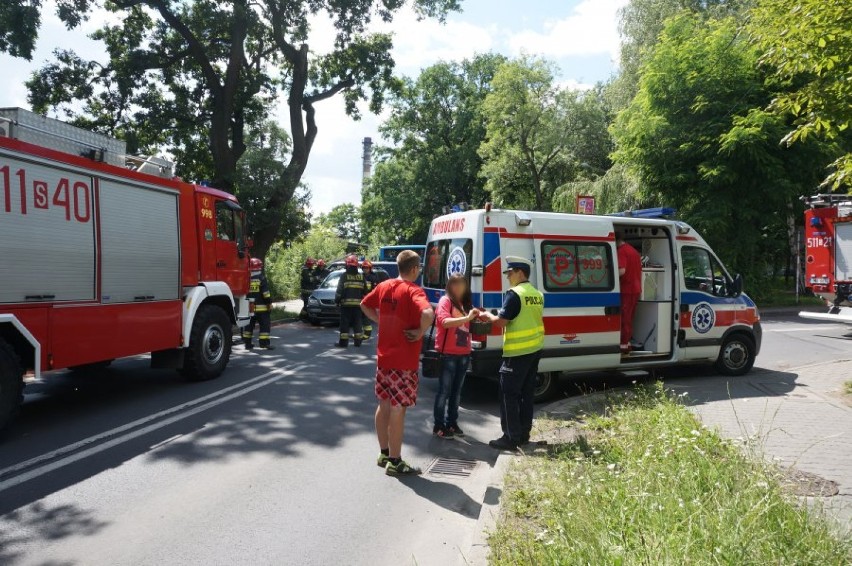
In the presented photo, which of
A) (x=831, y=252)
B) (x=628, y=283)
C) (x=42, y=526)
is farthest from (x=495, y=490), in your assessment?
(x=831, y=252)

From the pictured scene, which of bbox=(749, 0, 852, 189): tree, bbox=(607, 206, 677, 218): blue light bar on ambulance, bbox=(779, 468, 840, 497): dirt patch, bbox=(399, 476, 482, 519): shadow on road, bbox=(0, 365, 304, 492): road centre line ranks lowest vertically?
bbox=(399, 476, 482, 519): shadow on road

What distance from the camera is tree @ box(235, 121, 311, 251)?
1791cm

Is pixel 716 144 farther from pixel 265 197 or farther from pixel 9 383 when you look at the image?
pixel 9 383

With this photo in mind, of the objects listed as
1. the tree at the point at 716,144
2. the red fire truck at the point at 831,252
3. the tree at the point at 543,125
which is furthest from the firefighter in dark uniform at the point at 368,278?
the tree at the point at 543,125

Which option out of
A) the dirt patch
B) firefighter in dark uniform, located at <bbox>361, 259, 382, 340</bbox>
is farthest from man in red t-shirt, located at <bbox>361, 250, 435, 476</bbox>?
firefighter in dark uniform, located at <bbox>361, 259, 382, 340</bbox>

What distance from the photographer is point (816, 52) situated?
542 centimetres

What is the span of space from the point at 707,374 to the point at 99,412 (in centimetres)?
850

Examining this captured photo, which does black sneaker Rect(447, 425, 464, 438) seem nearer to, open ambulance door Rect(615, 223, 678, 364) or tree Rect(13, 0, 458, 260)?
open ambulance door Rect(615, 223, 678, 364)

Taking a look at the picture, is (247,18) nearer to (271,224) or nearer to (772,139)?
(271,224)

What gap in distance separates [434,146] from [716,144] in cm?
2329

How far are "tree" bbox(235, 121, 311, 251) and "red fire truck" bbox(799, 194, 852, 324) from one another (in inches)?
576

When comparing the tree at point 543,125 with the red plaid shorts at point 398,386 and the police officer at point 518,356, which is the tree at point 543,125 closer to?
the police officer at point 518,356

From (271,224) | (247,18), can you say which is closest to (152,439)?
(271,224)

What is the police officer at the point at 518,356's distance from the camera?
17.7 ft
